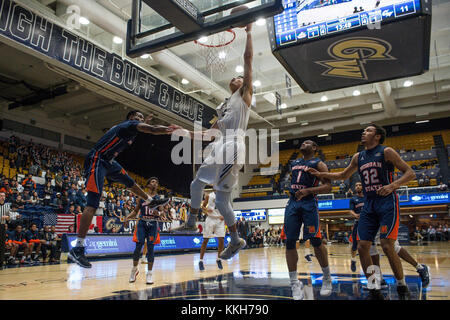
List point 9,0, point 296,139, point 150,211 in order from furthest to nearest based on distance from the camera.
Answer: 1. point 296,139
2. point 9,0
3. point 150,211

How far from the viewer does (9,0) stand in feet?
28.8

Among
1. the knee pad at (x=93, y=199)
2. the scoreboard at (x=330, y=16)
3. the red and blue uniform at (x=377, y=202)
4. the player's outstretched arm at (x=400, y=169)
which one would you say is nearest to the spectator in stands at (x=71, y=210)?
the knee pad at (x=93, y=199)

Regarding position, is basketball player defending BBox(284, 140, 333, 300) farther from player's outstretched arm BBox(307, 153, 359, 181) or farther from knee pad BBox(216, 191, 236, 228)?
knee pad BBox(216, 191, 236, 228)

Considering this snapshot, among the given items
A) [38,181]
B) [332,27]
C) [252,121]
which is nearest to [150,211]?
[332,27]

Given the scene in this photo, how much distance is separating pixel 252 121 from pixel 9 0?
17.0 metres

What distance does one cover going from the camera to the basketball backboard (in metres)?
→ 3.96

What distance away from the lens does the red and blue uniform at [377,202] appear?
13.6 feet

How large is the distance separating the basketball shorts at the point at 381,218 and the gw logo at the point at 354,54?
2.16 metres

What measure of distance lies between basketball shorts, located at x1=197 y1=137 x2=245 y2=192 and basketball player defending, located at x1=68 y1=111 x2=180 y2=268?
71 cm

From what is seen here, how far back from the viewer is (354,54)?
518 centimetres

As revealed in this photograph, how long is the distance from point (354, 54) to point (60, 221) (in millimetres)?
11372

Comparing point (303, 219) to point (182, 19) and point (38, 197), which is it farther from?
point (38, 197)
